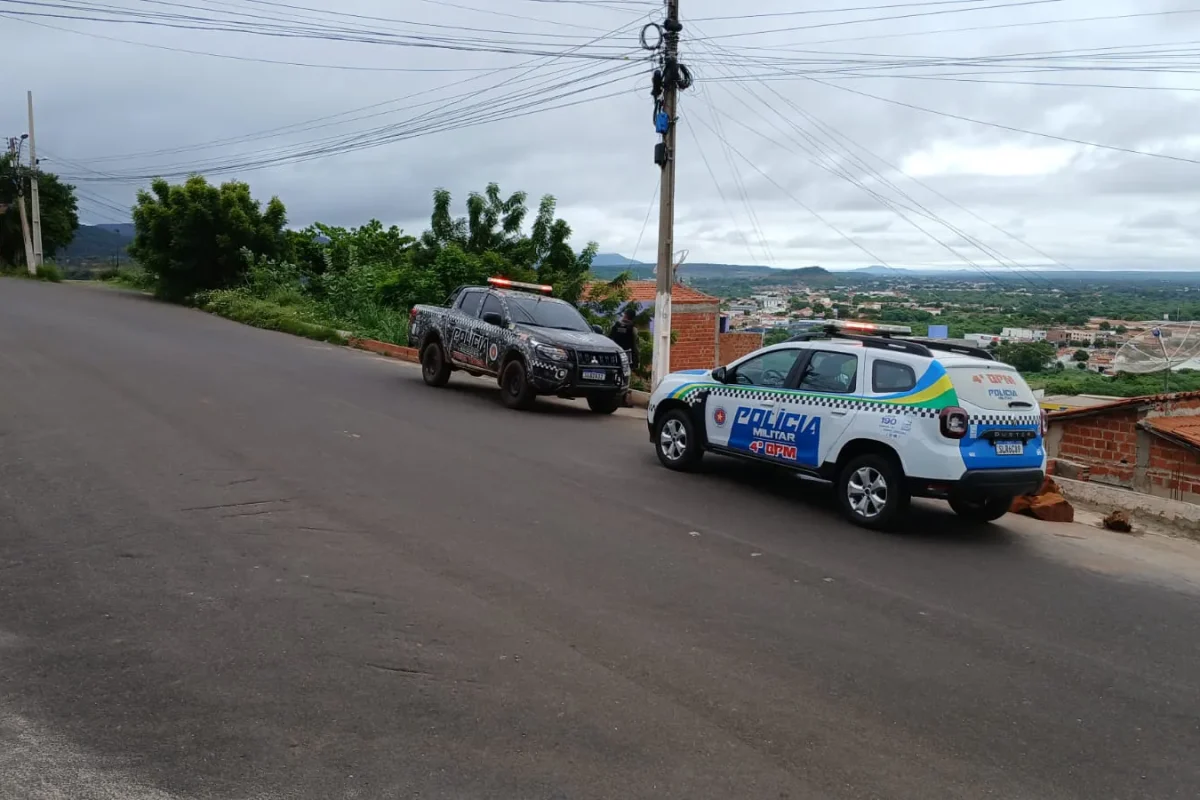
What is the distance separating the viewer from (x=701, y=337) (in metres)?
28.0

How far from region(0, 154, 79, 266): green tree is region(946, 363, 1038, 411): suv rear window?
50475mm

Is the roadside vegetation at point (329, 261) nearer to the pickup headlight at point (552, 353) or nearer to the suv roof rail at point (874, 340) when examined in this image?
the pickup headlight at point (552, 353)

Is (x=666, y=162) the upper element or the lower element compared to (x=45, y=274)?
upper

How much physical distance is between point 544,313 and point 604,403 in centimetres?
178

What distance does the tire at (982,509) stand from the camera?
9328 millimetres

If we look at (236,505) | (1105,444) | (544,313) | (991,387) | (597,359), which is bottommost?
(1105,444)

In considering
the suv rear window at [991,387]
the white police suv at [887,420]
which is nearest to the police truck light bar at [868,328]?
the white police suv at [887,420]

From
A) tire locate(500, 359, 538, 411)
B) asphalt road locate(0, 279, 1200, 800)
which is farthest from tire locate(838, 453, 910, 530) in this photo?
tire locate(500, 359, 538, 411)

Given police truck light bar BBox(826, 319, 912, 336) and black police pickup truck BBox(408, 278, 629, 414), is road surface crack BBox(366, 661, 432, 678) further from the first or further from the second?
black police pickup truck BBox(408, 278, 629, 414)

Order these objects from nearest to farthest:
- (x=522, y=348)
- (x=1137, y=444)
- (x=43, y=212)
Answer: (x=1137, y=444)
(x=522, y=348)
(x=43, y=212)

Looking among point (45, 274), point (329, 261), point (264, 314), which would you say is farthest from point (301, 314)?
point (45, 274)

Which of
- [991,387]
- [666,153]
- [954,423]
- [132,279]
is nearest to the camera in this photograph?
[954,423]

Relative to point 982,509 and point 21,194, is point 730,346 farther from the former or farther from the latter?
point 21,194

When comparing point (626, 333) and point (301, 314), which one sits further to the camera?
point (301, 314)
